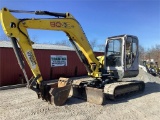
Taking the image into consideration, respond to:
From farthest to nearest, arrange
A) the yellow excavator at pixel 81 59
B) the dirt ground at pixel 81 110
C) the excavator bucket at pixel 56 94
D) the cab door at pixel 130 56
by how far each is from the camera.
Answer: the cab door at pixel 130 56 < the excavator bucket at pixel 56 94 < the yellow excavator at pixel 81 59 < the dirt ground at pixel 81 110

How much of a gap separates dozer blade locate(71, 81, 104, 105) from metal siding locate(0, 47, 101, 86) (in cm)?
514

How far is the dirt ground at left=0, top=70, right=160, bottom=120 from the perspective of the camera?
6180 mm

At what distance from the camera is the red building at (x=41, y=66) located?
12328mm

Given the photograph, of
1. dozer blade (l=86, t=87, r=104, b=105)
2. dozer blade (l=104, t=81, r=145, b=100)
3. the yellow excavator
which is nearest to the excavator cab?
the yellow excavator

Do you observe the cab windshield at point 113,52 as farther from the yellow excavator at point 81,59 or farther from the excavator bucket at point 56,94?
the excavator bucket at point 56,94

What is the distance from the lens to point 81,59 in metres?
8.98

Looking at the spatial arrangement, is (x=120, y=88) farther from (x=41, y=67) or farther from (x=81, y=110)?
(x=41, y=67)

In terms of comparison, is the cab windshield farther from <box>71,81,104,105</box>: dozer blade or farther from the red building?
the red building

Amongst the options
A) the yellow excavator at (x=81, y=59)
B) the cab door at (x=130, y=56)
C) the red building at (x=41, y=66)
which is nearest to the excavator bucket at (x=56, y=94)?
the yellow excavator at (x=81, y=59)

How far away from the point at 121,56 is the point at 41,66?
6873 millimetres

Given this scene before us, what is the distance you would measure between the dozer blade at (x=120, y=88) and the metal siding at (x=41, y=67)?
643 cm

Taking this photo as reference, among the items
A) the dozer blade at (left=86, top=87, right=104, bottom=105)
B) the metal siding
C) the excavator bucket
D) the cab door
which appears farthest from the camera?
the metal siding

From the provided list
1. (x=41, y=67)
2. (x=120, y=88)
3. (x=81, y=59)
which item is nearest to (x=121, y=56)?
(x=120, y=88)

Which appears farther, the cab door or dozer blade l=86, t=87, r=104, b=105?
the cab door
